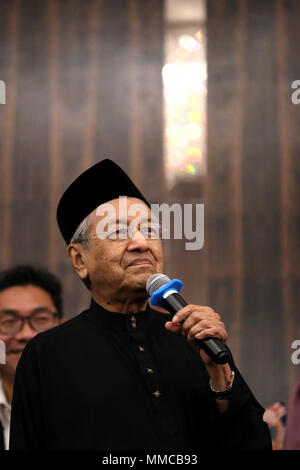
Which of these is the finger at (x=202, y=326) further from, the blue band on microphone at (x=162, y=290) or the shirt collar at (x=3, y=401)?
the shirt collar at (x=3, y=401)

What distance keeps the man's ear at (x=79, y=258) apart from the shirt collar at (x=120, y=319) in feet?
0.38

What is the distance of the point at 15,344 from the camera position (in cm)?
274

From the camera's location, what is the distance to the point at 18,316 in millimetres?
2787

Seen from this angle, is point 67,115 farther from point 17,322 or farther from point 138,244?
point 138,244

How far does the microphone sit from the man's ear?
0.30 m

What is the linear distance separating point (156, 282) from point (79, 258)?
0.40 meters

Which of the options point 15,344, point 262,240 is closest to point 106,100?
point 262,240

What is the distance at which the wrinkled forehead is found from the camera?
1.84 metres

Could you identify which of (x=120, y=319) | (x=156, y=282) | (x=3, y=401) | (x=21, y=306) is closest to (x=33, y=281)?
(x=21, y=306)

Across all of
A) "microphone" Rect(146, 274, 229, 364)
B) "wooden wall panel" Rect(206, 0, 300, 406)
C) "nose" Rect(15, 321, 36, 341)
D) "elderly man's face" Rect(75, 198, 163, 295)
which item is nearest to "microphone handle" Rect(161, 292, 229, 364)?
"microphone" Rect(146, 274, 229, 364)

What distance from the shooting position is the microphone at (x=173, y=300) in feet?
4.65

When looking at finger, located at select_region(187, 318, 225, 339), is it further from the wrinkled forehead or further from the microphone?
the wrinkled forehead
